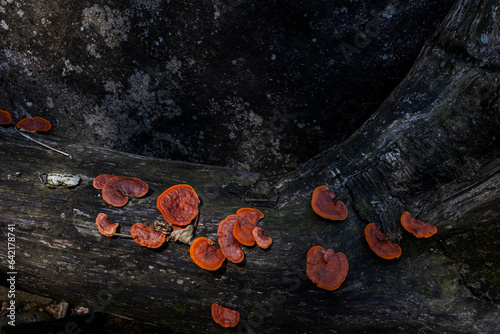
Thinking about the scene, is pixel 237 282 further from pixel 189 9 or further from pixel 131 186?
pixel 189 9

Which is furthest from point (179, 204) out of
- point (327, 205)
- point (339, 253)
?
point (339, 253)

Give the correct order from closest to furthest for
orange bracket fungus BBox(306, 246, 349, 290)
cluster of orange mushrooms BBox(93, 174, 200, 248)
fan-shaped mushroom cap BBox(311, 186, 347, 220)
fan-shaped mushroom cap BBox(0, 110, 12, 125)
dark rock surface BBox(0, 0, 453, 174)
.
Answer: orange bracket fungus BBox(306, 246, 349, 290), cluster of orange mushrooms BBox(93, 174, 200, 248), fan-shaped mushroom cap BBox(311, 186, 347, 220), fan-shaped mushroom cap BBox(0, 110, 12, 125), dark rock surface BBox(0, 0, 453, 174)

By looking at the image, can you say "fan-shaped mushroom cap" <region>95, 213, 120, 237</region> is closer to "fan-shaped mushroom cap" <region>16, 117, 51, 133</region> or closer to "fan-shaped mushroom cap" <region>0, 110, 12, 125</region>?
"fan-shaped mushroom cap" <region>16, 117, 51, 133</region>

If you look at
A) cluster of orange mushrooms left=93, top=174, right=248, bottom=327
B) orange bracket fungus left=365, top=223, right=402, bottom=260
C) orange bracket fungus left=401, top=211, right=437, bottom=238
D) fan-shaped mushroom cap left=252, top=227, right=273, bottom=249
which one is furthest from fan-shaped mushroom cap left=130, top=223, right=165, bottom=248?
orange bracket fungus left=401, top=211, right=437, bottom=238

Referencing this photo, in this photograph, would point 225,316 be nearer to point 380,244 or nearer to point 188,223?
point 188,223

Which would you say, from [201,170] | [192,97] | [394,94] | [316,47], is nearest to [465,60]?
[394,94]

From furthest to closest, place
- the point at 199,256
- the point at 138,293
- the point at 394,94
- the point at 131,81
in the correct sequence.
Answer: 1. the point at 131,81
2. the point at 394,94
3. the point at 138,293
4. the point at 199,256

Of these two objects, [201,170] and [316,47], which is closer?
[201,170]
